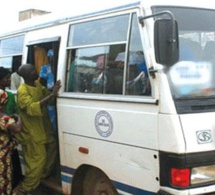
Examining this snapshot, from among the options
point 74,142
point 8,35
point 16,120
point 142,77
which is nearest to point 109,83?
point 142,77

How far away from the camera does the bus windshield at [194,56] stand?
3.34m

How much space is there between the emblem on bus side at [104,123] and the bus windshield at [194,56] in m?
0.79

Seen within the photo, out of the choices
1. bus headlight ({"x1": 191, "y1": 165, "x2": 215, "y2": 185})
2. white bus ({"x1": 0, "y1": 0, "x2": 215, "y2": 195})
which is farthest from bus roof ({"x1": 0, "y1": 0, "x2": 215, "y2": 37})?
bus headlight ({"x1": 191, "y1": 165, "x2": 215, "y2": 185})

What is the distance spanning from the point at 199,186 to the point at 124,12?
5.61 feet

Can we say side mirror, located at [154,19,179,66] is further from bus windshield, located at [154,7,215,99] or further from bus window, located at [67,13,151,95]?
bus window, located at [67,13,151,95]

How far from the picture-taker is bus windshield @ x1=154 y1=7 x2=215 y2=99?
3.34 m

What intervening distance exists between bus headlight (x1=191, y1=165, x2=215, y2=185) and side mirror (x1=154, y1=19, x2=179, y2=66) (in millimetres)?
908

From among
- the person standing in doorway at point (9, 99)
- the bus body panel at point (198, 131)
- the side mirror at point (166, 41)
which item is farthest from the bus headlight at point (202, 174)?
the person standing in doorway at point (9, 99)

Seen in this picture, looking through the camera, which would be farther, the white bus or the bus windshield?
the bus windshield

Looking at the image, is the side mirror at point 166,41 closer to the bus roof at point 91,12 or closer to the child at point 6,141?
Answer: the bus roof at point 91,12

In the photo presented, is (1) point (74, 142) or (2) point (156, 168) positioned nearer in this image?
(2) point (156, 168)

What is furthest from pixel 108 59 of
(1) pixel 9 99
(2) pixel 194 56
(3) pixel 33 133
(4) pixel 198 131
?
(1) pixel 9 99

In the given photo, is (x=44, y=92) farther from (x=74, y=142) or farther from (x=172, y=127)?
(x=172, y=127)

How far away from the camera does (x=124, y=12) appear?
3.68m
